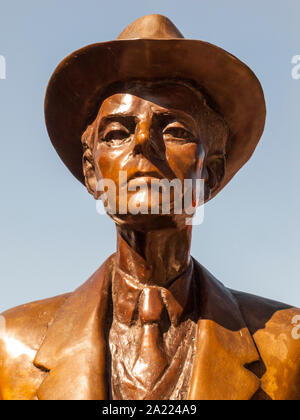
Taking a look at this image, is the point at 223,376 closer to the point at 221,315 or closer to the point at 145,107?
the point at 221,315

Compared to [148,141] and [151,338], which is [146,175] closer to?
[148,141]

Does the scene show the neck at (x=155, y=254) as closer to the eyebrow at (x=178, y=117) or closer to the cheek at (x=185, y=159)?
the cheek at (x=185, y=159)

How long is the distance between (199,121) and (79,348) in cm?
191

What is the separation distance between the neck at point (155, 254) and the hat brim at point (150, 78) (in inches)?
38.1

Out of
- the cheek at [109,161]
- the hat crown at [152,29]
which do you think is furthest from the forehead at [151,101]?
the hat crown at [152,29]

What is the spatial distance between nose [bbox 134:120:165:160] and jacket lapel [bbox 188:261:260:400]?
1.14m

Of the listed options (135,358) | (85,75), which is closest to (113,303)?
(135,358)

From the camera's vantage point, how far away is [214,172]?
16.3ft

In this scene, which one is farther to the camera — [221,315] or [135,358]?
[221,315]

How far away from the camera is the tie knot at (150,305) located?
4.39m

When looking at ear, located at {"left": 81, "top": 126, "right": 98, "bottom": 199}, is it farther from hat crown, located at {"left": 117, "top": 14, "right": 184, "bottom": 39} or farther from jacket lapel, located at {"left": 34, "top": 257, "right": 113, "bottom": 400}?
hat crown, located at {"left": 117, "top": 14, "right": 184, "bottom": 39}

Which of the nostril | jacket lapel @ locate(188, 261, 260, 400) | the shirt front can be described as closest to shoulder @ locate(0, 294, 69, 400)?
the shirt front

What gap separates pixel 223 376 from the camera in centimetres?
407
